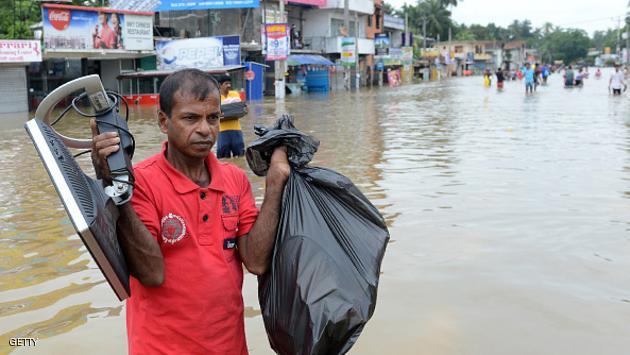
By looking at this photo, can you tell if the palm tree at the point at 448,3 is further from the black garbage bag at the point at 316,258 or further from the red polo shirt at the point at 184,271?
the red polo shirt at the point at 184,271

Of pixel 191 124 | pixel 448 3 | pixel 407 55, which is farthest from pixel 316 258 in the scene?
pixel 448 3

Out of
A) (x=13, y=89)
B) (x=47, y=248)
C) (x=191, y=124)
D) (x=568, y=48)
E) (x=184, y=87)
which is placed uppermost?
(x=568, y=48)

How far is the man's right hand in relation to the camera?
1619 mm

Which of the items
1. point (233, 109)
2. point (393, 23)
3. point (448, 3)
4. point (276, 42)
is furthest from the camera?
point (448, 3)

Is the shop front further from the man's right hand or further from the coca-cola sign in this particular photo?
the man's right hand

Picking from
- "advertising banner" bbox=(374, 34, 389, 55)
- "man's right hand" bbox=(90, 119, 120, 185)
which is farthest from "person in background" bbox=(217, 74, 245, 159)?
"advertising banner" bbox=(374, 34, 389, 55)

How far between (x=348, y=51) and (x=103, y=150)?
44.1 meters

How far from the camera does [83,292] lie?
4230 millimetres

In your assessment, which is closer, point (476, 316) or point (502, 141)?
point (476, 316)

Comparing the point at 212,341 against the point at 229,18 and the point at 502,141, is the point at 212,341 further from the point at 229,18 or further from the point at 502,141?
the point at 229,18

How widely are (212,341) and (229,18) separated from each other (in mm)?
35046

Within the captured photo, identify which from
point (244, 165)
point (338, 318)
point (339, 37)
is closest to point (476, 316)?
point (338, 318)

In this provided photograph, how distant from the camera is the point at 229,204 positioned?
74.8 inches

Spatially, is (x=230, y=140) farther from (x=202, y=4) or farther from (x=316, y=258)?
(x=202, y=4)
